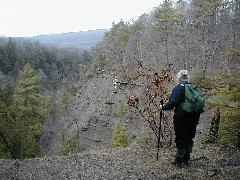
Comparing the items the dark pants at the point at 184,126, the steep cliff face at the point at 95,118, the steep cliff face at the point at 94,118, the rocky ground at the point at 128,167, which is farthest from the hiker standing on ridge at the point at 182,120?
the steep cliff face at the point at 94,118

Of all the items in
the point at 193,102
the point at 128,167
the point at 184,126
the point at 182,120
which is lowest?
the point at 128,167

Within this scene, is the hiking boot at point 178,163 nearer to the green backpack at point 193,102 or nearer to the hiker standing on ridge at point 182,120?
the hiker standing on ridge at point 182,120

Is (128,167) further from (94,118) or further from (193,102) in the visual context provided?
(94,118)

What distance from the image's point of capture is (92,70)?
198 ft

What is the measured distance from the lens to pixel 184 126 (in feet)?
19.0

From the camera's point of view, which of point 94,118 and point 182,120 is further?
point 94,118

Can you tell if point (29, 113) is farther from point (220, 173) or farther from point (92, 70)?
point (220, 173)

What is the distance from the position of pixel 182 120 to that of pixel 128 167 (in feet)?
4.22

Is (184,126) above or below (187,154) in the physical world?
above

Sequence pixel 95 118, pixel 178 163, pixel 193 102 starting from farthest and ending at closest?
pixel 95 118, pixel 178 163, pixel 193 102

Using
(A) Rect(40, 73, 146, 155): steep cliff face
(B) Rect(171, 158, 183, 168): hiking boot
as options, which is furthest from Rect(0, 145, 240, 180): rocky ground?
(A) Rect(40, 73, 146, 155): steep cliff face

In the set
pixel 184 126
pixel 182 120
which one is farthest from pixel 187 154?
pixel 182 120

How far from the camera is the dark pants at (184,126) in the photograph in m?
5.70

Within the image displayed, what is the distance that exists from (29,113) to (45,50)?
241 ft
